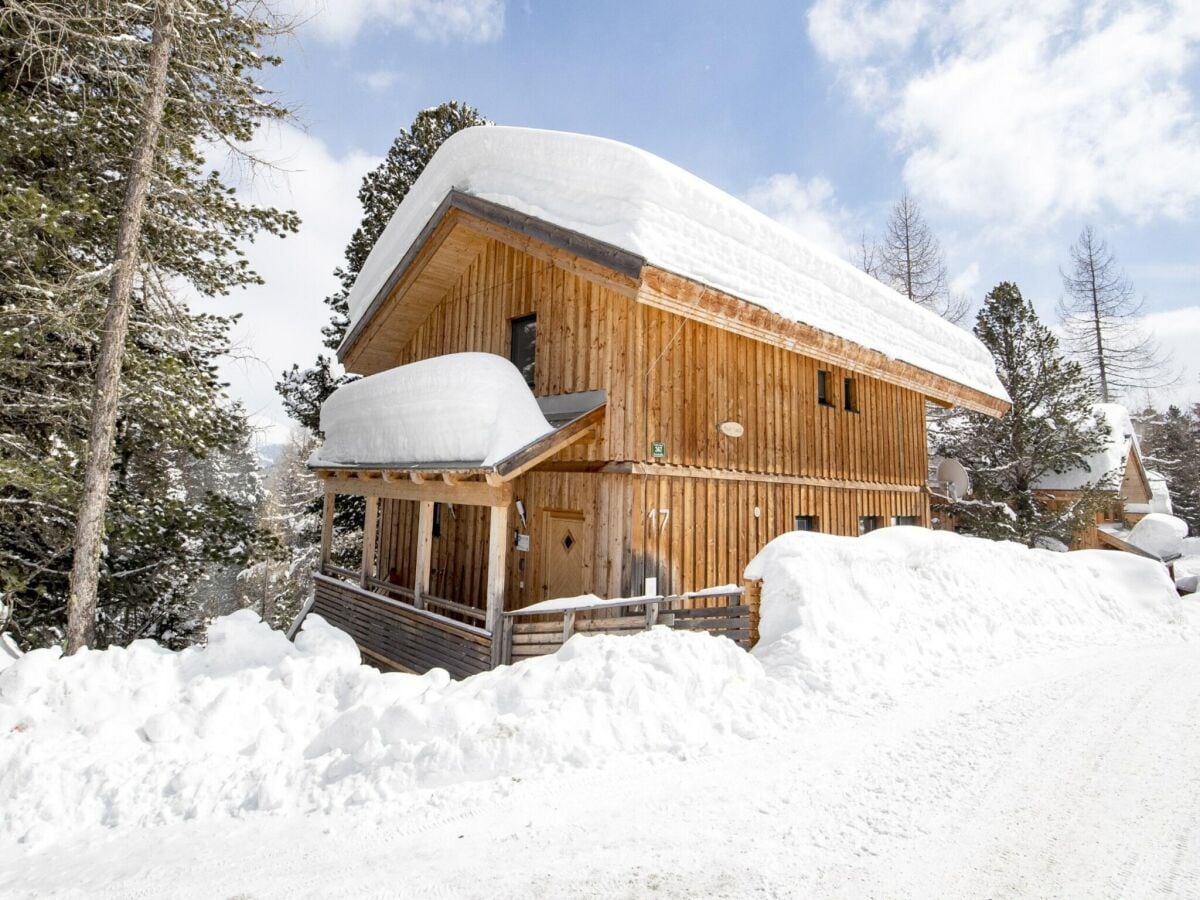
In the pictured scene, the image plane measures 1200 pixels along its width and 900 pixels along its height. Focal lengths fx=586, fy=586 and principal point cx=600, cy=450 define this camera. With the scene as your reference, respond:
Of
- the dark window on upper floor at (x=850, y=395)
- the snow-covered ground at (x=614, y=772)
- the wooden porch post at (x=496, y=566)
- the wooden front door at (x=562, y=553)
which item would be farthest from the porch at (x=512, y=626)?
the dark window on upper floor at (x=850, y=395)

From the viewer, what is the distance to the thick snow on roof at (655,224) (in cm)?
826

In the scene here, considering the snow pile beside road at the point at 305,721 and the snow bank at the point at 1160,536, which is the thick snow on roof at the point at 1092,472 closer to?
the snow bank at the point at 1160,536

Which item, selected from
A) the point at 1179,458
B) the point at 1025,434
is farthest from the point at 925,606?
the point at 1179,458

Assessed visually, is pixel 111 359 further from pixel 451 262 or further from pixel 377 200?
pixel 377 200

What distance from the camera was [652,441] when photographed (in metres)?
8.91

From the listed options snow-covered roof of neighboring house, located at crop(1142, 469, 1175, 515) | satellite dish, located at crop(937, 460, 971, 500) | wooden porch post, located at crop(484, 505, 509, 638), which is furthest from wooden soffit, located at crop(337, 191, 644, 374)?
snow-covered roof of neighboring house, located at crop(1142, 469, 1175, 515)

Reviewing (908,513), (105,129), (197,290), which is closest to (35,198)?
(105,129)

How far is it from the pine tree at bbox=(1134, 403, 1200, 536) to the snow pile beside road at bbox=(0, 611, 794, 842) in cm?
3815

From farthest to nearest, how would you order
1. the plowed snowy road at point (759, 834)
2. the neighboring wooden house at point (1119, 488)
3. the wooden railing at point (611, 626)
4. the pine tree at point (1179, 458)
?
the pine tree at point (1179, 458), the neighboring wooden house at point (1119, 488), the wooden railing at point (611, 626), the plowed snowy road at point (759, 834)

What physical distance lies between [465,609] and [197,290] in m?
7.39

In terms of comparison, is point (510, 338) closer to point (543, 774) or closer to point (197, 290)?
point (197, 290)

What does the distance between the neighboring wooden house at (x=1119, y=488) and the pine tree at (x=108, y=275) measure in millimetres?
23271

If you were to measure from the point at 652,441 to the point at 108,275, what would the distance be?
23.4ft

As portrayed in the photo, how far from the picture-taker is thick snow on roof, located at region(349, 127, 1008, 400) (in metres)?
8.26
